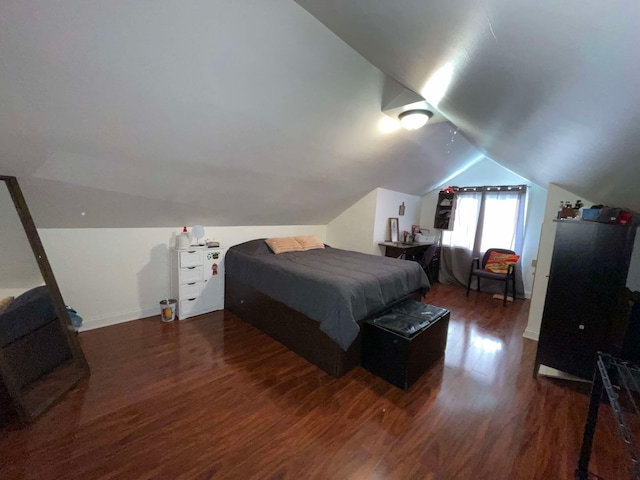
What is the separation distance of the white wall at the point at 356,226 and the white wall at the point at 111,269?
8.64ft

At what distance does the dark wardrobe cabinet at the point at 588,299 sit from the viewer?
1944 mm

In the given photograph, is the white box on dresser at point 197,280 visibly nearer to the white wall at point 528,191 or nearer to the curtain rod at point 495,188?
the curtain rod at point 495,188

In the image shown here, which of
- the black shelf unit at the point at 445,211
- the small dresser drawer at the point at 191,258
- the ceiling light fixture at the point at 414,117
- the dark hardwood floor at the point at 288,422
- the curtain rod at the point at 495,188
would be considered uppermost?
the ceiling light fixture at the point at 414,117

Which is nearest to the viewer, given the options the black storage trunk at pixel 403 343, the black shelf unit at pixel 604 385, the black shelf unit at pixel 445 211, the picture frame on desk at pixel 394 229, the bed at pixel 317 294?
the black shelf unit at pixel 604 385

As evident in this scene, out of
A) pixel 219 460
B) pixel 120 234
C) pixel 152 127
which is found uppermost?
pixel 152 127

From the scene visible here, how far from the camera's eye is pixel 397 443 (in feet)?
5.32

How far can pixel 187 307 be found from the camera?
3.18m

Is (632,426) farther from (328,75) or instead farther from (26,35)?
(26,35)

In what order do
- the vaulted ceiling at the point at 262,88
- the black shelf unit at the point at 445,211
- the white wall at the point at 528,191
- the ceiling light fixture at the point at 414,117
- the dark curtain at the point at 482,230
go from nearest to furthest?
the vaulted ceiling at the point at 262,88 → the ceiling light fixture at the point at 414,117 → the white wall at the point at 528,191 → the dark curtain at the point at 482,230 → the black shelf unit at the point at 445,211

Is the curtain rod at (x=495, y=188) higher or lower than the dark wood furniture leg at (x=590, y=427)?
higher

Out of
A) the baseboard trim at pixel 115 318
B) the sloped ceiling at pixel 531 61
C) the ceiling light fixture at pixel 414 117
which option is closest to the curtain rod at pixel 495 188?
the ceiling light fixture at pixel 414 117

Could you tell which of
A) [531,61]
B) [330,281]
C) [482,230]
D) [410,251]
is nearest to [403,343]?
[330,281]

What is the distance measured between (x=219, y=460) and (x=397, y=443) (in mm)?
1017

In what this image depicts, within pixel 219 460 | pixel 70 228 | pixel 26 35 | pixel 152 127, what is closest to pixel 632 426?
pixel 219 460
